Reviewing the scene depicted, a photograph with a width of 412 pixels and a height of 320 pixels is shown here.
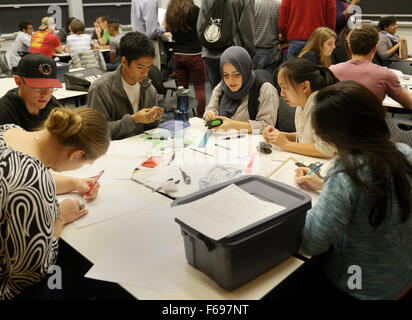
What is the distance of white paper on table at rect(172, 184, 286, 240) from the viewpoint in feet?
3.46

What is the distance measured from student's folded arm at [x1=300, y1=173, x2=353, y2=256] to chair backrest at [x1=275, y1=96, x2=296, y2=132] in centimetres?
145

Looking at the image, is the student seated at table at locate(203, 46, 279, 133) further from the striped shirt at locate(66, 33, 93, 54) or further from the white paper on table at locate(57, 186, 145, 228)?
the striped shirt at locate(66, 33, 93, 54)

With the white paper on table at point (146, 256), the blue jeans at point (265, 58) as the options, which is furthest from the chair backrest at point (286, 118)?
the blue jeans at point (265, 58)

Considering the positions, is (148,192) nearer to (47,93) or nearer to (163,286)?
(163,286)

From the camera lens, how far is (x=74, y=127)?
4.35ft

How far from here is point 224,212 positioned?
113 cm

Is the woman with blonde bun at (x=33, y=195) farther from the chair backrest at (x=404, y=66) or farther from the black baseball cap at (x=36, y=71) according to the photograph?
the chair backrest at (x=404, y=66)

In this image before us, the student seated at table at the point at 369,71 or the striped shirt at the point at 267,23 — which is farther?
the striped shirt at the point at 267,23

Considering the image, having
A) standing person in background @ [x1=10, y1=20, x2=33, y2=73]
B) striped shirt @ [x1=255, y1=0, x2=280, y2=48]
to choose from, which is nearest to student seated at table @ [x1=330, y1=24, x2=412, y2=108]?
striped shirt @ [x1=255, y1=0, x2=280, y2=48]

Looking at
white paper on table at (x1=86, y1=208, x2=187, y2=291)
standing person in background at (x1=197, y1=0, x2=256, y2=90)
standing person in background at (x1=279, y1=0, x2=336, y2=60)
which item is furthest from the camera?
standing person in background at (x1=279, y1=0, x2=336, y2=60)

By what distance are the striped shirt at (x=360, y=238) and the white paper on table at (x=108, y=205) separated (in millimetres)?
757

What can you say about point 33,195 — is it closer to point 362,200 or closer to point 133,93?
point 362,200

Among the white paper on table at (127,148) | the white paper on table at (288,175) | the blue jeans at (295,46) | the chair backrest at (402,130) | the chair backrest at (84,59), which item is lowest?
the white paper on table at (288,175)

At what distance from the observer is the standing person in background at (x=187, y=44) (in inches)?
162
